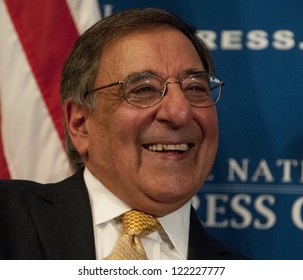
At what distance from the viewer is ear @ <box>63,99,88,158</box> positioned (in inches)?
65.5

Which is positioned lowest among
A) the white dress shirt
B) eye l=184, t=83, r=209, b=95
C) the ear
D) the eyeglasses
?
the white dress shirt

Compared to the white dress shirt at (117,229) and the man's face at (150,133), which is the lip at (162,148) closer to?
the man's face at (150,133)

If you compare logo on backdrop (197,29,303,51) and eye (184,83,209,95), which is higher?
logo on backdrop (197,29,303,51)

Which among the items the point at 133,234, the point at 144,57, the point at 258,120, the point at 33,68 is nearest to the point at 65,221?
the point at 133,234

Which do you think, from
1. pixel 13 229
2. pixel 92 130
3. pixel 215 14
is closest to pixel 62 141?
pixel 92 130

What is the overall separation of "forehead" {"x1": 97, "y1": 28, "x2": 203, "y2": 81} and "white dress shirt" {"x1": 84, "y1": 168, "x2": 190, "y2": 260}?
0.27m

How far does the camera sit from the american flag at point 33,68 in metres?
1.88

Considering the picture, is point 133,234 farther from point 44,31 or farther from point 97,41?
point 44,31

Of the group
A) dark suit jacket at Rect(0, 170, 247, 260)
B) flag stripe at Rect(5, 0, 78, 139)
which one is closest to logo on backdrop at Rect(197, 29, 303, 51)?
flag stripe at Rect(5, 0, 78, 139)

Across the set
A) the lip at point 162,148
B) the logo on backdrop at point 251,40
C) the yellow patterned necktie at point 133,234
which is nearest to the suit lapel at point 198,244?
the yellow patterned necktie at point 133,234

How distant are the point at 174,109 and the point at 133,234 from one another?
11.5 inches

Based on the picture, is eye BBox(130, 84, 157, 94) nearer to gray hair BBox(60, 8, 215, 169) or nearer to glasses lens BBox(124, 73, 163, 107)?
glasses lens BBox(124, 73, 163, 107)

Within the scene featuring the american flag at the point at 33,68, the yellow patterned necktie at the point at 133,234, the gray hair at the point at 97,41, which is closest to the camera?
the yellow patterned necktie at the point at 133,234
